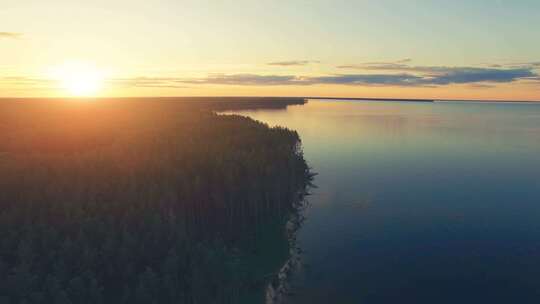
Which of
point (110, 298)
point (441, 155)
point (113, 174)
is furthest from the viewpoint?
point (441, 155)

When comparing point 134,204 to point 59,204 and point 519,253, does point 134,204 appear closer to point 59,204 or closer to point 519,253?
point 59,204

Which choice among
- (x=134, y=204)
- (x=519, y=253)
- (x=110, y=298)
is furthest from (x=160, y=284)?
(x=519, y=253)

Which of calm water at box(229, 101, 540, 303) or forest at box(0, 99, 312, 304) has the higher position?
forest at box(0, 99, 312, 304)

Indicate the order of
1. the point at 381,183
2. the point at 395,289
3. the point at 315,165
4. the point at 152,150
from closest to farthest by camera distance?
1. the point at 395,289
2. the point at 152,150
3. the point at 381,183
4. the point at 315,165

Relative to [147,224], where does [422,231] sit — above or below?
below

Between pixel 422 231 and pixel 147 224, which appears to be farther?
pixel 422 231
